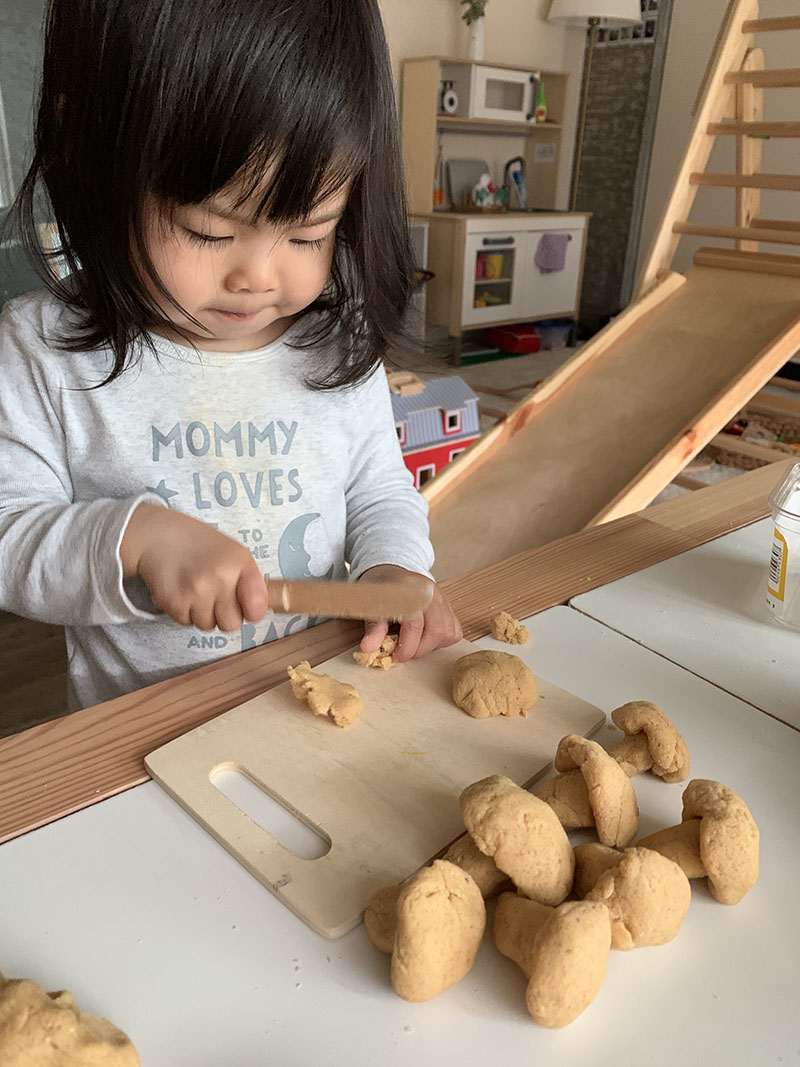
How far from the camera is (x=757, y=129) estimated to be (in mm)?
1864

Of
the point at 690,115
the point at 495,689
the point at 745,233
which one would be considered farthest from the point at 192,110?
the point at 690,115

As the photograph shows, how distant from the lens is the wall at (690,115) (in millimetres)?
3664

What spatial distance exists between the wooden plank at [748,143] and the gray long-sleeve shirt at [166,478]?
1.49 meters

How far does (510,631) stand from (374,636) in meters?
0.10

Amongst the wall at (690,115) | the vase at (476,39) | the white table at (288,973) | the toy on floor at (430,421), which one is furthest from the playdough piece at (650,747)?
the vase at (476,39)

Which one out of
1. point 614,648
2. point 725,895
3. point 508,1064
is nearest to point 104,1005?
point 508,1064

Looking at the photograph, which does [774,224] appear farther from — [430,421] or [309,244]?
[309,244]

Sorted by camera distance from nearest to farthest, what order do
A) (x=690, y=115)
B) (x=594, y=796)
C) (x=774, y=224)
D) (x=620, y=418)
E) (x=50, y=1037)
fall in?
(x=50, y=1037) < (x=594, y=796) < (x=620, y=418) < (x=774, y=224) < (x=690, y=115)

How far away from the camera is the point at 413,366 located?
0.77m

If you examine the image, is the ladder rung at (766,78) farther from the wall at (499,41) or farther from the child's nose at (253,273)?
the wall at (499,41)

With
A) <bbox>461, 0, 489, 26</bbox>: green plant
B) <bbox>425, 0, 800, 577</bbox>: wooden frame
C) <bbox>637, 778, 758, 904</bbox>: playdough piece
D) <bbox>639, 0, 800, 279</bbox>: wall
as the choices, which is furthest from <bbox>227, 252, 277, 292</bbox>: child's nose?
<bbox>461, 0, 489, 26</bbox>: green plant

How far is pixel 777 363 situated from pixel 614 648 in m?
Result: 0.97

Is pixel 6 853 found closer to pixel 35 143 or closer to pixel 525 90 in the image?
pixel 35 143

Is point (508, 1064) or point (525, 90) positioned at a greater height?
point (525, 90)
